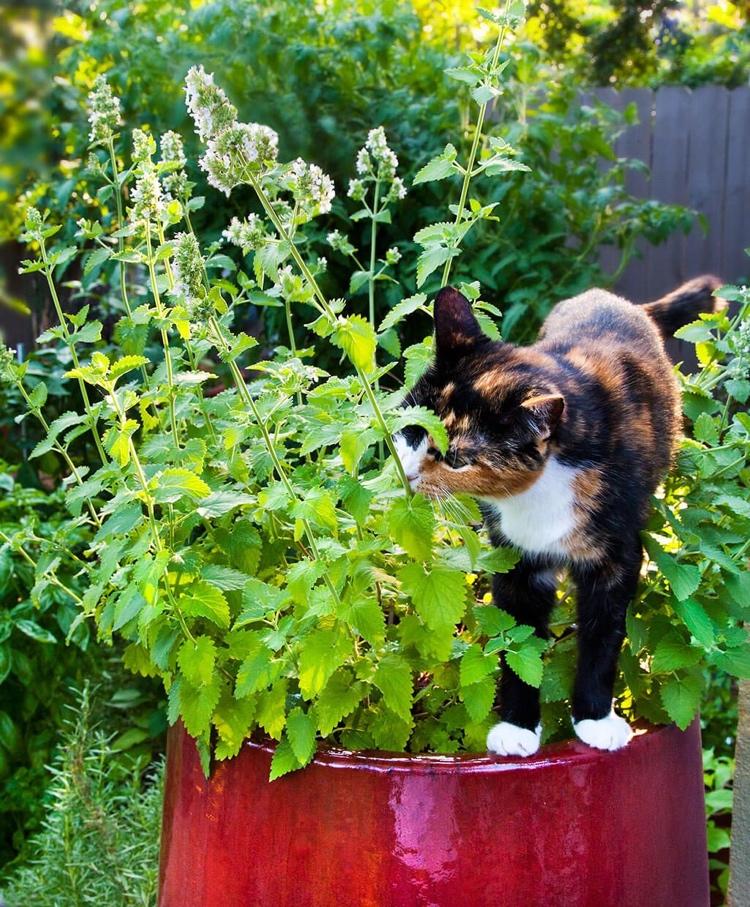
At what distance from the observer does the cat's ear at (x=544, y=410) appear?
1222 mm

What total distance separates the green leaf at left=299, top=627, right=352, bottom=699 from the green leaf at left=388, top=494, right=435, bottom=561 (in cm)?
15

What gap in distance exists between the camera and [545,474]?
140 cm

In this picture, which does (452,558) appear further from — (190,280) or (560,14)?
(560,14)

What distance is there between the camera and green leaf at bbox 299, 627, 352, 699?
1.14 metres

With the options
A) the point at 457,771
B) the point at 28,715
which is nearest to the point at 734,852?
the point at 457,771

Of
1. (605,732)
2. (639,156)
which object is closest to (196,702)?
(605,732)

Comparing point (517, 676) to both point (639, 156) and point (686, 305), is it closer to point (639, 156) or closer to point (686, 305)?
point (686, 305)

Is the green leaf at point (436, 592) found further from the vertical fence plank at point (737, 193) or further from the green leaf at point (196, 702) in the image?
the vertical fence plank at point (737, 193)

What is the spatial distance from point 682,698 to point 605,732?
0.38 feet

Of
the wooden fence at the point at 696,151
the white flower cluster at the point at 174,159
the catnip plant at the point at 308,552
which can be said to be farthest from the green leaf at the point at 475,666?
the wooden fence at the point at 696,151

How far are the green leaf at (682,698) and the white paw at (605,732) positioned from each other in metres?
0.06

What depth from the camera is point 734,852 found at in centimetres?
183

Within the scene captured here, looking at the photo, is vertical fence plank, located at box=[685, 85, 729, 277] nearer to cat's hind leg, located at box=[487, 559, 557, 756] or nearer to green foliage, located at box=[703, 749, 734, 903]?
green foliage, located at box=[703, 749, 734, 903]

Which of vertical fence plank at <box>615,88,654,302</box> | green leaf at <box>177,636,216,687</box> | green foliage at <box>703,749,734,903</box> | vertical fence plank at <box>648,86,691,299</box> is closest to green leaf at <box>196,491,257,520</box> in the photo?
green leaf at <box>177,636,216,687</box>
